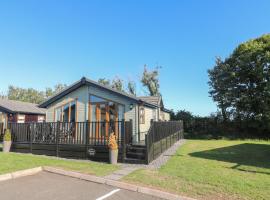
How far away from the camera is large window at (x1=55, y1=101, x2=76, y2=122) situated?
48.0ft

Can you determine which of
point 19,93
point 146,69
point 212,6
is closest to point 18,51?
point 212,6

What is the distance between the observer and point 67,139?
11086 millimetres

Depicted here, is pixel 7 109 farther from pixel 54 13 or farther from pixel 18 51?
pixel 54 13

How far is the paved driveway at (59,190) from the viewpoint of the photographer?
509cm

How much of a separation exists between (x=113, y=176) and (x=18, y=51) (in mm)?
14676

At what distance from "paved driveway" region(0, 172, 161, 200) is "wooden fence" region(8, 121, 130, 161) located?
3356 millimetres

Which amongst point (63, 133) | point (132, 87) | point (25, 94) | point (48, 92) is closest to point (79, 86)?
point (63, 133)

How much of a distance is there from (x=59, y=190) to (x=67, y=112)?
963 centimetres

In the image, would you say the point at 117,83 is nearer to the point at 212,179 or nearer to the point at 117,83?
the point at 117,83

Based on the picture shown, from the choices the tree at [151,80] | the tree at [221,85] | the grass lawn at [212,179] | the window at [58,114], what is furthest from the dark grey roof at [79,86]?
the tree at [151,80]

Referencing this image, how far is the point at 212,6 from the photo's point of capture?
1355 centimetres

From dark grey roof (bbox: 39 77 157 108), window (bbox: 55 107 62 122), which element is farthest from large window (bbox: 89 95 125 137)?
window (bbox: 55 107 62 122)

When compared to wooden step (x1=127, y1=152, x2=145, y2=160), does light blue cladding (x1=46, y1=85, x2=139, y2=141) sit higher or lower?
higher

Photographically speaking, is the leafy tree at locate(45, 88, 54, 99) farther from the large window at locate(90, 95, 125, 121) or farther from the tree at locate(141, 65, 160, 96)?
the large window at locate(90, 95, 125, 121)
